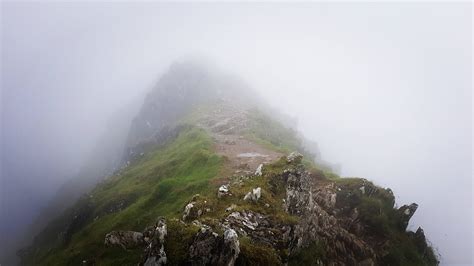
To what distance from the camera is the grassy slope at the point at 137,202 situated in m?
59.4

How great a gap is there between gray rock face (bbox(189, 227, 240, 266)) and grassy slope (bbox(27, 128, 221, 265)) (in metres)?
19.0

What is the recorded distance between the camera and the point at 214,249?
97.1 feet

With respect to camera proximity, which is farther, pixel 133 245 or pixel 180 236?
pixel 133 245

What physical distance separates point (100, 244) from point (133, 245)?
10.0 metres

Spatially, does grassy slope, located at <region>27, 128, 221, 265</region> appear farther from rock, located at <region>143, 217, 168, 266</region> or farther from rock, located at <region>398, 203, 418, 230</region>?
rock, located at <region>398, 203, 418, 230</region>

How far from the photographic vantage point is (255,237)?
36250mm

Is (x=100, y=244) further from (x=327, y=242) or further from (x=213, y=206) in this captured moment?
(x=327, y=242)

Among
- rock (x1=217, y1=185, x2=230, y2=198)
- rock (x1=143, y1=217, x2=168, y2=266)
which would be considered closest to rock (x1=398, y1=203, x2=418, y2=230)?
rock (x1=217, y1=185, x2=230, y2=198)

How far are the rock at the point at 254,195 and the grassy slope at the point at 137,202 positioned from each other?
1029 cm

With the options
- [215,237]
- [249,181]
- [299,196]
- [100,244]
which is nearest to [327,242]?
[299,196]

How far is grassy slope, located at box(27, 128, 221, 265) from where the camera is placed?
5938cm

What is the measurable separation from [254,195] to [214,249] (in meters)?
14.3

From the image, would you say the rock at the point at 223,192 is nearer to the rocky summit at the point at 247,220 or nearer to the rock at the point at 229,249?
the rocky summit at the point at 247,220

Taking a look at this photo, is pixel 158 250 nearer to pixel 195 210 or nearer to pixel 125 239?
pixel 195 210
